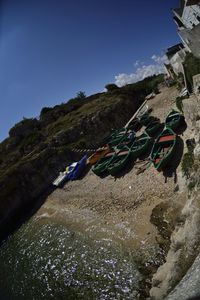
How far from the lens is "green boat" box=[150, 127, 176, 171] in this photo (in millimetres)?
24141

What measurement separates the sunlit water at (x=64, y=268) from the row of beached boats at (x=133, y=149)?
8.34 metres

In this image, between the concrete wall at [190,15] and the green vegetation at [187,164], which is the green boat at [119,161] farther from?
the concrete wall at [190,15]

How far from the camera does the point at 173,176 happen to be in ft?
74.3

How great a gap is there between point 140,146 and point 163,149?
13.0 ft

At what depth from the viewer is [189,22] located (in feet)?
136

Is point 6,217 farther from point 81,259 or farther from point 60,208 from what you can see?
point 81,259

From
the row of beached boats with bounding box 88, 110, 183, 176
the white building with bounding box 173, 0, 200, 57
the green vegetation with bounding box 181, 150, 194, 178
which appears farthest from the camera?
the white building with bounding box 173, 0, 200, 57

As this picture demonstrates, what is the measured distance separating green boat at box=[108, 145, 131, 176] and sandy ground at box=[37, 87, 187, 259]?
0.92m

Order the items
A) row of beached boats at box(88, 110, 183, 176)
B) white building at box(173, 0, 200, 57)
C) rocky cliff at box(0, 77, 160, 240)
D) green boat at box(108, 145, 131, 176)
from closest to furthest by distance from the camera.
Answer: row of beached boats at box(88, 110, 183, 176) → green boat at box(108, 145, 131, 176) → white building at box(173, 0, 200, 57) → rocky cliff at box(0, 77, 160, 240)

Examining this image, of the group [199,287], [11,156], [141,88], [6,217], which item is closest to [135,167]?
[199,287]

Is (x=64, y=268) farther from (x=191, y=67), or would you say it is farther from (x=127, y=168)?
(x=191, y=67)

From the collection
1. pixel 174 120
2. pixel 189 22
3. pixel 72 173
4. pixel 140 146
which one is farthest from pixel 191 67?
pixel 72 173

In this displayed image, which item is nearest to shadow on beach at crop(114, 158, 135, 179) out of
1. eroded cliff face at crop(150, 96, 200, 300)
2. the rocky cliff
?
eroded cliff face at crop(150, 96, 200, 300)

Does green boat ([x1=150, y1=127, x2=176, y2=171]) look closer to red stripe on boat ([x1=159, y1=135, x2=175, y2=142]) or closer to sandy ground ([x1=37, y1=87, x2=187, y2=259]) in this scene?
red stripe on boat ([x1=159, y1=135, x2=175, y2=142])
